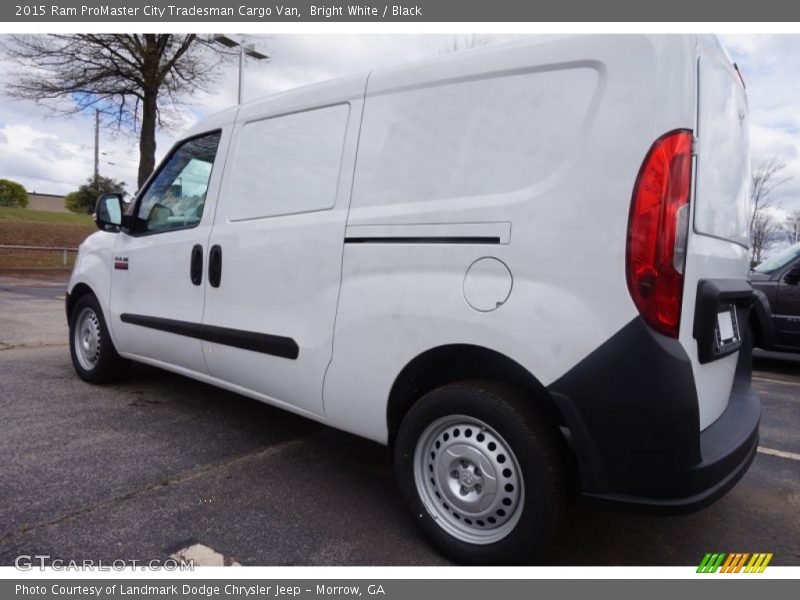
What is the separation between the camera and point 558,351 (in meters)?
1.97

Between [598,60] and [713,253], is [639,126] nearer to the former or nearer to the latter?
[598,60]

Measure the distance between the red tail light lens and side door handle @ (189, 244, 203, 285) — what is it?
2430 millimetres

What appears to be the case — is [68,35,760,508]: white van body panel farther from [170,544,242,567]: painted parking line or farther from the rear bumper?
[170,544,242,567]: painted parking line

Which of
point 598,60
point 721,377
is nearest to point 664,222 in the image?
point 598,60

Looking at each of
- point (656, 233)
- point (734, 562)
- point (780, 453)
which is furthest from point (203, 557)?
point (780, 453)

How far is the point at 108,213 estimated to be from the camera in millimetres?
4137

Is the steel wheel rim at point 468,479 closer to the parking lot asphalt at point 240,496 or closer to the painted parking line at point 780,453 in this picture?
the parking lot asphalt at point 240,496

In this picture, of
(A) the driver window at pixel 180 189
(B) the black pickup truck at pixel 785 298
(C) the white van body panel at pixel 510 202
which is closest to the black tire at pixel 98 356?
(A) the driver window at pixel 180 189

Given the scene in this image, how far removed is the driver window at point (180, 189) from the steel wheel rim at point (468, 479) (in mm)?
2081

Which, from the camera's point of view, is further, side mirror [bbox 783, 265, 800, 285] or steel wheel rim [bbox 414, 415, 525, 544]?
side mirror [bbox 783, 265, 800, 285]

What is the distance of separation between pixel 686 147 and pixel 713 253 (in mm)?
454

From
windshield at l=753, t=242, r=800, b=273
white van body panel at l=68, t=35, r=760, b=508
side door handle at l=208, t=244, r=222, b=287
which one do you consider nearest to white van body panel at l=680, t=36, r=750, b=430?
white van body panel at l=68, t=35, r=760, b=508

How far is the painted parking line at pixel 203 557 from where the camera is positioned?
2166 millimetres

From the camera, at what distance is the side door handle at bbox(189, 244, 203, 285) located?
3403mm
